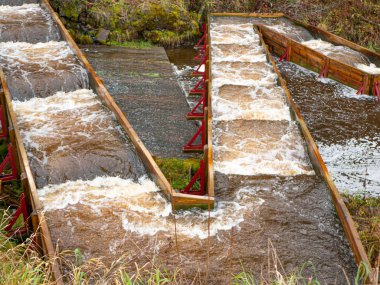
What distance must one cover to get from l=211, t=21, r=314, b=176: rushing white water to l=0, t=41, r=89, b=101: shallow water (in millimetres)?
3124

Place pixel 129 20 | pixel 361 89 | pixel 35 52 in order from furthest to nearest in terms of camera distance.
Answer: pixel 129 20, pixel 361 89, pixel 35 52

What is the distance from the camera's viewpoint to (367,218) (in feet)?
24.5

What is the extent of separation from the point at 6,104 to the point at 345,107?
741 centimetres

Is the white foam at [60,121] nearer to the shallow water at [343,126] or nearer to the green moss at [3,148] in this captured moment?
the green moss at [3,148]

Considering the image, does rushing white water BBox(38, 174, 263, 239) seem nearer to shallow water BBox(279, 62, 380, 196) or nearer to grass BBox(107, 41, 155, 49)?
shallow water BBox(279, 62, 380, 196)

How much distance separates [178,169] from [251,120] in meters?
1.75

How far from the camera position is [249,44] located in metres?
14.2

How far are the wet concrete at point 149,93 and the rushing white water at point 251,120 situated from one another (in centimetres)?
100

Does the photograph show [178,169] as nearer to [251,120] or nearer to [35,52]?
[251,120]

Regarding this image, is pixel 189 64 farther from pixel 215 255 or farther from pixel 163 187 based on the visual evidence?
pixel 215 255

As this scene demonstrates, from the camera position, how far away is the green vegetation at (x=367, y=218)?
6602mm

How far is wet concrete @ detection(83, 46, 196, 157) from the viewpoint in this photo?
10.2 meters

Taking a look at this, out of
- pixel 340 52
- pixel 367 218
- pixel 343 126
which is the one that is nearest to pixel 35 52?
pixel 343 126

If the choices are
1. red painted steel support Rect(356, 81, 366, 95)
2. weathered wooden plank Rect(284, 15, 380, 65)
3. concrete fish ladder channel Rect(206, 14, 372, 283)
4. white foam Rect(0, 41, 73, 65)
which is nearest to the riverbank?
weathered wooden plank Rect(284, 15, 380, 65)
